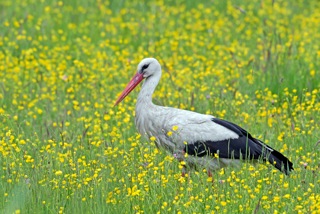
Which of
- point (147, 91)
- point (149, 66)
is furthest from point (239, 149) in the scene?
point (149, 66)

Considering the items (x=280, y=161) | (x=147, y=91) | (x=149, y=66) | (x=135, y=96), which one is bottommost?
(x=280, y=161)

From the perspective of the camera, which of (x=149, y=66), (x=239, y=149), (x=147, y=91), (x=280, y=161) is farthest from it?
(x=149, y=66)

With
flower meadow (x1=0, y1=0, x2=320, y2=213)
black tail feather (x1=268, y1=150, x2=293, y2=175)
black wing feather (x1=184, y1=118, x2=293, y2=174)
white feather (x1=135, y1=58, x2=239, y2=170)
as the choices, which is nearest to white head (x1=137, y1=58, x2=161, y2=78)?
white feather (x1=135, y1=58, x2=239, y2=170)

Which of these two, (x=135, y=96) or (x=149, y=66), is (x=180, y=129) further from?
(x=135, y=96)

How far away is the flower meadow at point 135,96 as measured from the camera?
20.7 feet

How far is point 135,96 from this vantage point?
365 inches

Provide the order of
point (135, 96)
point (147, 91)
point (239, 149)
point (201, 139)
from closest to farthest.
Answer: point (239, 149) < point (201, 139) < point (147, 91) < point (135, 96)

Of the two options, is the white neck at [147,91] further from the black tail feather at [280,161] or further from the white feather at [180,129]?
the black tail feather at [280,161]

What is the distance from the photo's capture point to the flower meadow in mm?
6309

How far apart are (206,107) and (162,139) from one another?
57.0 inches

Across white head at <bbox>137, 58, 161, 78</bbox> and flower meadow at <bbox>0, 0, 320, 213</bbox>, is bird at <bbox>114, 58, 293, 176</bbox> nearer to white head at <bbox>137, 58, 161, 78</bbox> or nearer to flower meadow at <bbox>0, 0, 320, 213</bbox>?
flower meadow at <bbox>0, 0, 320, 213</bbox>

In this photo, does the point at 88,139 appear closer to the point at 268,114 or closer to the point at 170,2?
the point at 268,114

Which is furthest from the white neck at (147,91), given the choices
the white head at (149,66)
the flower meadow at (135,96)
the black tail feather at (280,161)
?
the black tail feather at (280,161)

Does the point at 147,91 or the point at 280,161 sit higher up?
the point at 147,91
